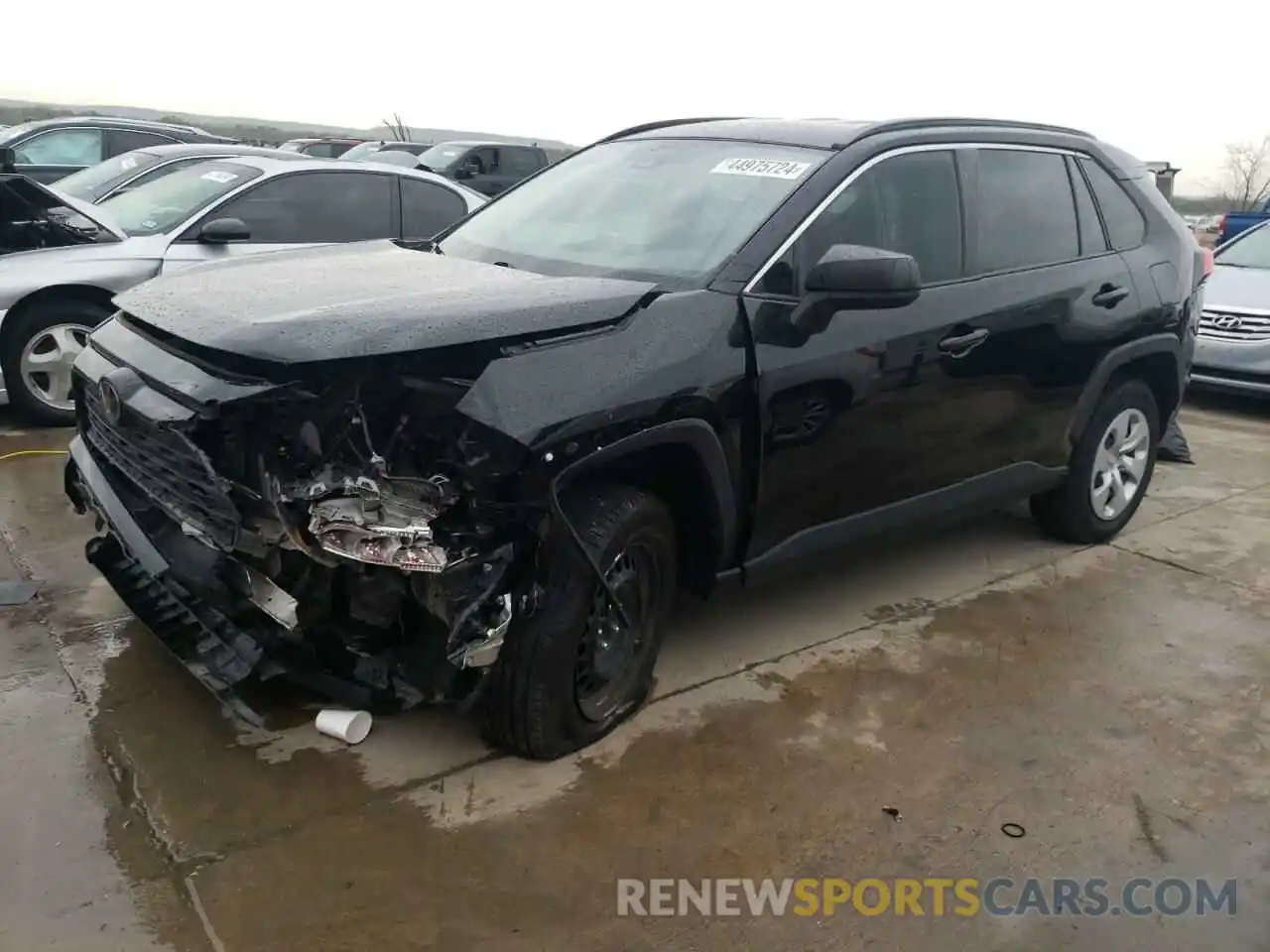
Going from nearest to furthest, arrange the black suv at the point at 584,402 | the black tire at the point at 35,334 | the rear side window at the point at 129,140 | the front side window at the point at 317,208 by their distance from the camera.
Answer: the black suv at the point at 584,402
the black tire at the point at 35,334
the front side window at the point at 317,208
the rear side window at the point at 129,140

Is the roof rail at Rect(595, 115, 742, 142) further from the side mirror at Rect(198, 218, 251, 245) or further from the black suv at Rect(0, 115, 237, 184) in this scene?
the black suv at Rect(0, 115, 237, 184)

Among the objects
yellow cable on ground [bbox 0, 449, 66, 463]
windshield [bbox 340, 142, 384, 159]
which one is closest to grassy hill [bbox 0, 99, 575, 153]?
windshield [bbox 340, 142, 384, 159]

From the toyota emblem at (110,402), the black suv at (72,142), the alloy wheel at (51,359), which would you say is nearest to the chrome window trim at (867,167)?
the toyota emblem at (110,402)

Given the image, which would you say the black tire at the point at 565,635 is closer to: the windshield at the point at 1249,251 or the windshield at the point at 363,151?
the windshield at the point at 1249,251

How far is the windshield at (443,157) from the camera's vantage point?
15.6 metres

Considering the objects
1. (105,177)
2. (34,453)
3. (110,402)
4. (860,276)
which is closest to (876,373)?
(860,276)

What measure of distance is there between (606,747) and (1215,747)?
1973 millimetres

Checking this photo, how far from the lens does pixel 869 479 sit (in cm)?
383

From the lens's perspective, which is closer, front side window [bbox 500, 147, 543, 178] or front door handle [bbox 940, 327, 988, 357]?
front door handle [bbox 940, 327, 988, 357]

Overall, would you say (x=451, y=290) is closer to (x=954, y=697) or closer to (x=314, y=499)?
(x=314, y=499)

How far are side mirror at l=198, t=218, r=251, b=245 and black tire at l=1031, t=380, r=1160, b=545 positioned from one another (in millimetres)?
4410

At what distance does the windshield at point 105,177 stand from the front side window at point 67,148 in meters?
4.03

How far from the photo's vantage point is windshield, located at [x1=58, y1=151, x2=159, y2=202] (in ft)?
25.8

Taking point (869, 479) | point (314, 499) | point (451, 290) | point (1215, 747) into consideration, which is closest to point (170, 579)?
point (314, 499)
